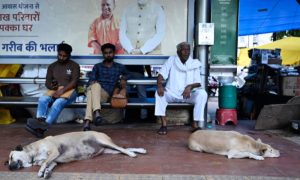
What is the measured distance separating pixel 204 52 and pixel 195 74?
0.52 meters

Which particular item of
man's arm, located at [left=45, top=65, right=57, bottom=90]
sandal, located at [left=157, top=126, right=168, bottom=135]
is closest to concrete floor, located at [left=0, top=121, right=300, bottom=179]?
sandal, located at [left=157, top=126, right=168, bottom=135]

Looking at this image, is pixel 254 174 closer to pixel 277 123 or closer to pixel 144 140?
pixel 144 140

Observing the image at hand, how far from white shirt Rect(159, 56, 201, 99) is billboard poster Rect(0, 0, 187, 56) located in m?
0.55

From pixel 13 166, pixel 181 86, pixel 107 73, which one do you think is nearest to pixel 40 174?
pixel 13 166

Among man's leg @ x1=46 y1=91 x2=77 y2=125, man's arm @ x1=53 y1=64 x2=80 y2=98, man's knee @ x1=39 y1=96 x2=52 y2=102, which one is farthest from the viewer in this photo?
man's arm @ x1=53 y1=64 x2=80 y2=98

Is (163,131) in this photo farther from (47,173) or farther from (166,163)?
(47,173)

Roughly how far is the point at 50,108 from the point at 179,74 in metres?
2.44

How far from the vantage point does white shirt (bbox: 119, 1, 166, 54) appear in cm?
796

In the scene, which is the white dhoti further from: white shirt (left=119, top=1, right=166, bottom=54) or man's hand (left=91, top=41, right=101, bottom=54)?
man's hand (left=91, top=41, right=101, bottom=54)

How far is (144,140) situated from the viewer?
21.6 feet

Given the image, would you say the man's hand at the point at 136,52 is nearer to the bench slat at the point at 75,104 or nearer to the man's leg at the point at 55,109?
the bench slat at the point at 75,104

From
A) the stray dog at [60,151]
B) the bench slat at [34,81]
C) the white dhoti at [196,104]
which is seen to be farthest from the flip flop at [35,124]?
the white dhoti at [196,104]

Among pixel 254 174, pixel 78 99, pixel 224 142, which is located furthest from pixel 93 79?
pixel 254 174

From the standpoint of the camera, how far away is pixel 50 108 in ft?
22.6
